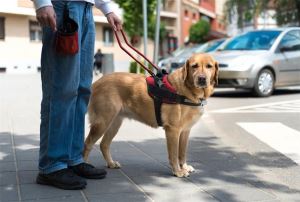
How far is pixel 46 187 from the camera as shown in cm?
442

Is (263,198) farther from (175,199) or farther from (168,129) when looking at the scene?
(168,129)

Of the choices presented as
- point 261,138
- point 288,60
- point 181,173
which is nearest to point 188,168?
point 181,173

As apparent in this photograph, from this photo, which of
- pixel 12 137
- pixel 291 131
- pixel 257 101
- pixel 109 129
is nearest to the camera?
pixel 109 129

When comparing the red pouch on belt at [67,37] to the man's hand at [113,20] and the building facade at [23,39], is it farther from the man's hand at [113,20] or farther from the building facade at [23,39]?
the building facade at [23,39]

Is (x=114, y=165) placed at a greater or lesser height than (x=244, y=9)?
lesser

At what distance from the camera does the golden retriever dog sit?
4.81 m

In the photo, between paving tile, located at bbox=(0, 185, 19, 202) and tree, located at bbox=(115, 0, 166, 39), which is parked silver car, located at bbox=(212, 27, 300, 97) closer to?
paving tile, located at bbox=(0, 185, 19, 202)

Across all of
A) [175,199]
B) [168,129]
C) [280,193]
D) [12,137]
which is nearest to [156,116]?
[168,129]

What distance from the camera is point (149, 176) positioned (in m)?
4.93

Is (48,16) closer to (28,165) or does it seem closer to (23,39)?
(28,165)

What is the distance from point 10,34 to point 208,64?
Result: 35.2 meters

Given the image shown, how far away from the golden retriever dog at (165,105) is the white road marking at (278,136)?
1566 millimetres

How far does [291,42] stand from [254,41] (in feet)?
3.14

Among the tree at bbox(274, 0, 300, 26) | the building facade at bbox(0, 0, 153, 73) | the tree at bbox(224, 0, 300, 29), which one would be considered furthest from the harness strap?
the building facade at bbox(0, 0, 153, 73)
